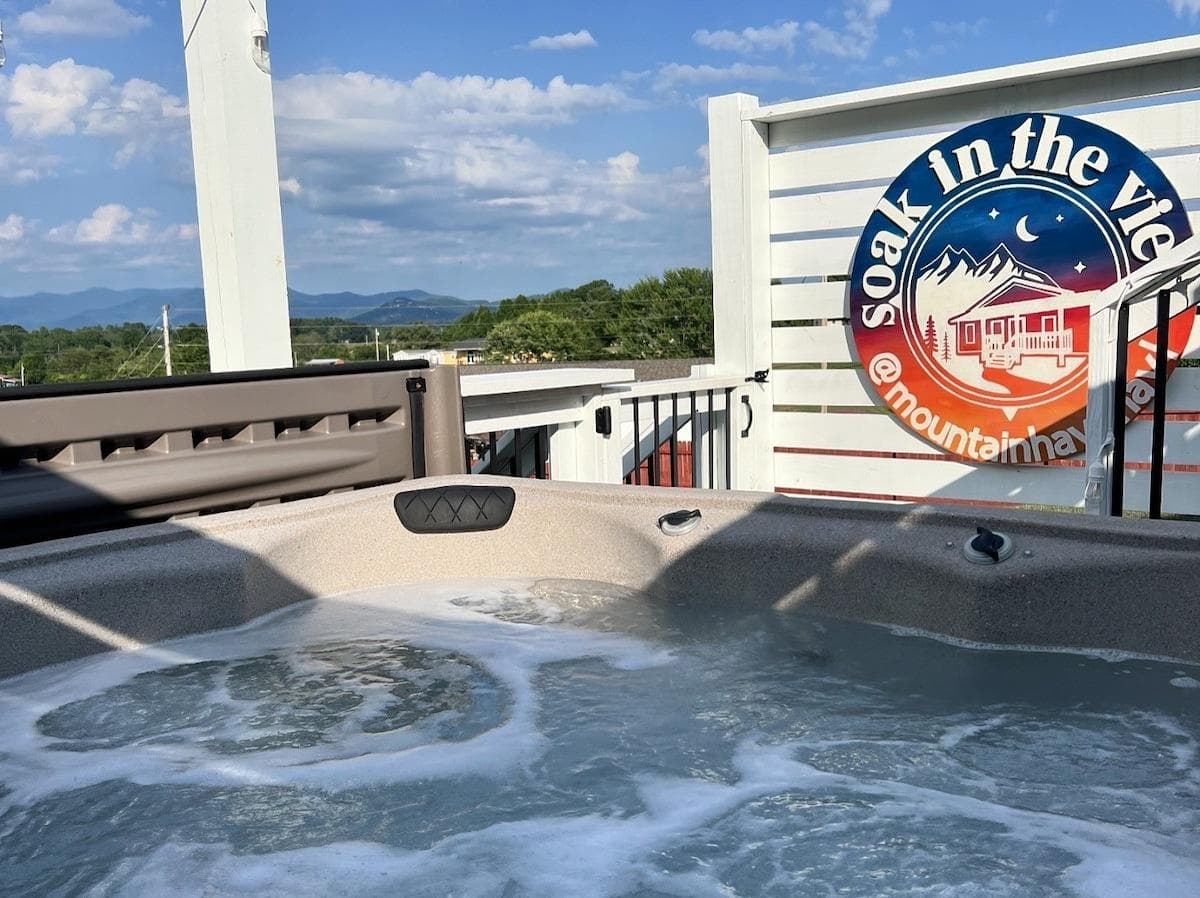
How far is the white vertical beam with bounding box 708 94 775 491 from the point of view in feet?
11.9

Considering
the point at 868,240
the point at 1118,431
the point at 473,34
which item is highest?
the point at 473,34

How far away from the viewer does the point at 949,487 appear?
3430 millimetres

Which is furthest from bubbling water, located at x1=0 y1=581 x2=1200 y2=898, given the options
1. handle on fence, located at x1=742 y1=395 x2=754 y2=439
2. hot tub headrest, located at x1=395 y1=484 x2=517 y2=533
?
handle on fence, located at x1=742 y1=395 x2=754 y2=439

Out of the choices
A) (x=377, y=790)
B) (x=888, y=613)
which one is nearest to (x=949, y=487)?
(x=888, y=613)

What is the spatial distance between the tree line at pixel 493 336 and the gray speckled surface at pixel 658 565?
453mm

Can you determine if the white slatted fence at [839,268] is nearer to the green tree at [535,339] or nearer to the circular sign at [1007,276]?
the circular sign at [1007,276]

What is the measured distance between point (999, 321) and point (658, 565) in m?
1.68

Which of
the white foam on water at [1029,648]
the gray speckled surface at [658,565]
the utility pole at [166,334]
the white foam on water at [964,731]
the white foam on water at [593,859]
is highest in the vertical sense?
the utility pole at [166,334]

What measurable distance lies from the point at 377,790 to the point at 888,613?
100 centimetres

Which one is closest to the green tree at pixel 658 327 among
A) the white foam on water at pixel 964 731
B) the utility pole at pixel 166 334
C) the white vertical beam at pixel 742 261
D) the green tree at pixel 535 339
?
the green tree at pixel 535 339

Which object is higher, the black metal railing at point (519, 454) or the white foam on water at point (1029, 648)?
the black metal railing at point (519, 454)

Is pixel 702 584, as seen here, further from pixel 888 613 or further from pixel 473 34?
pixel 473 34

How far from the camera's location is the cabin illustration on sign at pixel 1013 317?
3.14m

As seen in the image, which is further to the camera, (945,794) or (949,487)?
(949,487)
